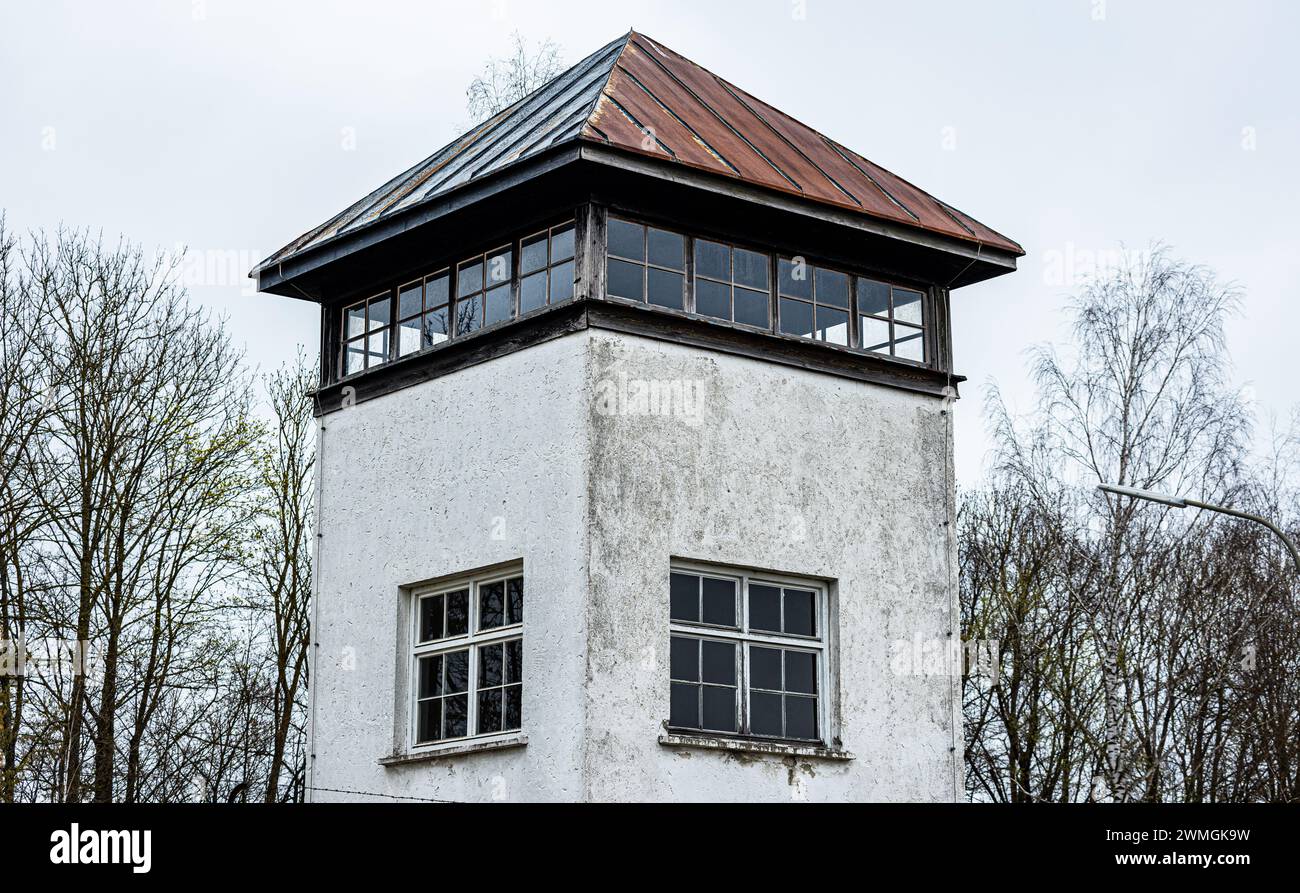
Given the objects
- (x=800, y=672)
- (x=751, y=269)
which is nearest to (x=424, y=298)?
(x=751, y=269)

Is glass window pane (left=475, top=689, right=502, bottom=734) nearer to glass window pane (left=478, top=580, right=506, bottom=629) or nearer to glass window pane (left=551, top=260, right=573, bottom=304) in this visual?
glass window pane (left=478, top=580, right=506, bottom=629)

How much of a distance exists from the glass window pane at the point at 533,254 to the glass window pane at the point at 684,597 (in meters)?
2.90

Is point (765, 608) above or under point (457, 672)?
above

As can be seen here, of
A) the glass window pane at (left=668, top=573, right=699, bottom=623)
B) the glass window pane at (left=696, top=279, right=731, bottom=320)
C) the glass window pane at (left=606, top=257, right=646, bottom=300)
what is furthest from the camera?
the glass window pane at (left=696, top=279, right=731, bottom=320)

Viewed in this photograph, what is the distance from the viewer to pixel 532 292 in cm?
1448

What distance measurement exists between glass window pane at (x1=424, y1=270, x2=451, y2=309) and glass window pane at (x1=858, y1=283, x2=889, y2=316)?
376 centimetres

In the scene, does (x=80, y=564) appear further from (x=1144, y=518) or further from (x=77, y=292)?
(x=1144, y=518)

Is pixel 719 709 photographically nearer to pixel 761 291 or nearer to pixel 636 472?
pixel 636 472

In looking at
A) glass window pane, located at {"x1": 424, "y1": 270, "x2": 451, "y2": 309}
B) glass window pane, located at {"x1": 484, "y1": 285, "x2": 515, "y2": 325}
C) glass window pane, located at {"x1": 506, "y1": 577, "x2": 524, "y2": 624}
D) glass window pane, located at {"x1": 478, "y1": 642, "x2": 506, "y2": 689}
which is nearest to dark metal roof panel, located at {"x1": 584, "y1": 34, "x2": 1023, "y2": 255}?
glass window pane, located at {"x1": 484, "y1": 285, "x2": 515, "y2": 325}

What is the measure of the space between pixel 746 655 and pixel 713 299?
306 centimetres

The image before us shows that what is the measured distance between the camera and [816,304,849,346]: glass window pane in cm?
1536

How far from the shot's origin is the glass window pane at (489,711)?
13977mm

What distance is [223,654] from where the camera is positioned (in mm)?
28312
